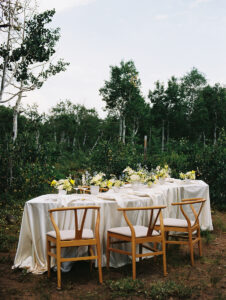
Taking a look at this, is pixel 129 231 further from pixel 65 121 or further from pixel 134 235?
pixel 65 121

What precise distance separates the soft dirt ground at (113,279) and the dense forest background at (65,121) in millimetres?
3127

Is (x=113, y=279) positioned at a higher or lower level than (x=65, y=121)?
lower

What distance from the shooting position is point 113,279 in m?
4.16

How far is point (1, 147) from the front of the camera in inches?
365

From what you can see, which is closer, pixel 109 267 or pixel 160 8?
pixel 109 267

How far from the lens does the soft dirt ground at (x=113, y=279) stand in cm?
369

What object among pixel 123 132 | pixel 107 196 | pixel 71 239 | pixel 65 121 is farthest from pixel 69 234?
pixel 65 121

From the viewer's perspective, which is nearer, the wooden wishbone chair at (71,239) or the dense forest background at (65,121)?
the wooden wishbone chair at (71,239)

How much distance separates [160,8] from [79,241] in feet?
31.1

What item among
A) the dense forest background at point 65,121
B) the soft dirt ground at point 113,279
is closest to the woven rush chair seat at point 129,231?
the soft dirt ground at point 113,279

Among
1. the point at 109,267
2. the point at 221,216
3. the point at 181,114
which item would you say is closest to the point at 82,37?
the point at 221,216

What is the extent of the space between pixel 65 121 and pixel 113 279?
117 feet

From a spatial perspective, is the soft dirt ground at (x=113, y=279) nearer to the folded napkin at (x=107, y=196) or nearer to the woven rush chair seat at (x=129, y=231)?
the woven rush chair seat at (x=129, y=231)

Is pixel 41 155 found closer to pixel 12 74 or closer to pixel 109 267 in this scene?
pixel 109 267
